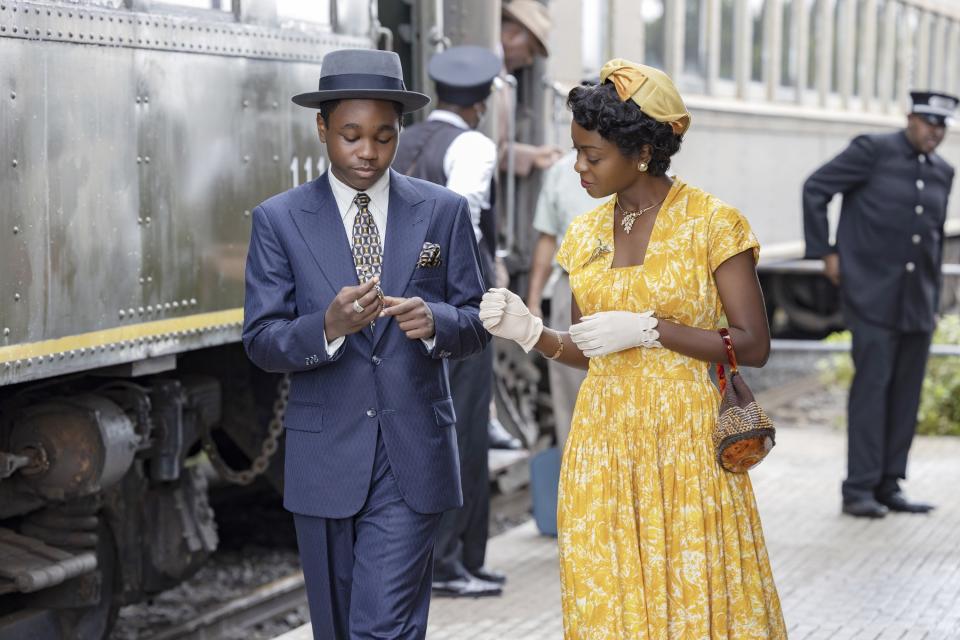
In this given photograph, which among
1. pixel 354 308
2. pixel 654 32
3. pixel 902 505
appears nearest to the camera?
pixel 354 308

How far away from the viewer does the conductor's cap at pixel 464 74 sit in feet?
18.7

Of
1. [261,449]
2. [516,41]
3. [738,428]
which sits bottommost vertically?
[261,449]

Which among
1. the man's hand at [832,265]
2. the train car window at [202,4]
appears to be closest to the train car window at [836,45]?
the man's hand at [832,265]

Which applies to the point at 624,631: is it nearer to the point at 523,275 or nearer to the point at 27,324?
the point at 27,324

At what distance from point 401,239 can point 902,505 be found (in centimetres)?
440

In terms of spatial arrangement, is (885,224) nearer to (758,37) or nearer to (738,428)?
(738,428)

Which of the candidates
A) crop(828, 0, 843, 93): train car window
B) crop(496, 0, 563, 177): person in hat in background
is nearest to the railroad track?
crop(496, 0, 563, 177): person in hat in background

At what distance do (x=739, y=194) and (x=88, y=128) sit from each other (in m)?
7.01

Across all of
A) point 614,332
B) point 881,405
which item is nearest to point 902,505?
point 881,405

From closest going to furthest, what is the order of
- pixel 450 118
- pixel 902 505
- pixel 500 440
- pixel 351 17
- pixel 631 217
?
pixel 631 217 < pixel 450 118 < pixel 351 17 < pixel 902 505 < pixel 500 440

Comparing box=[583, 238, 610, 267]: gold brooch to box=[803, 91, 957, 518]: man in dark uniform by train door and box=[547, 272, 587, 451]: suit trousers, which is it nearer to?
box=[547, 272, 587, 451]: suit trousers

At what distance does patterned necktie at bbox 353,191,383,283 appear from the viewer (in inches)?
141

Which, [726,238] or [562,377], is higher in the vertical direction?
[726,238]

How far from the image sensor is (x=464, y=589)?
582 centimetres
